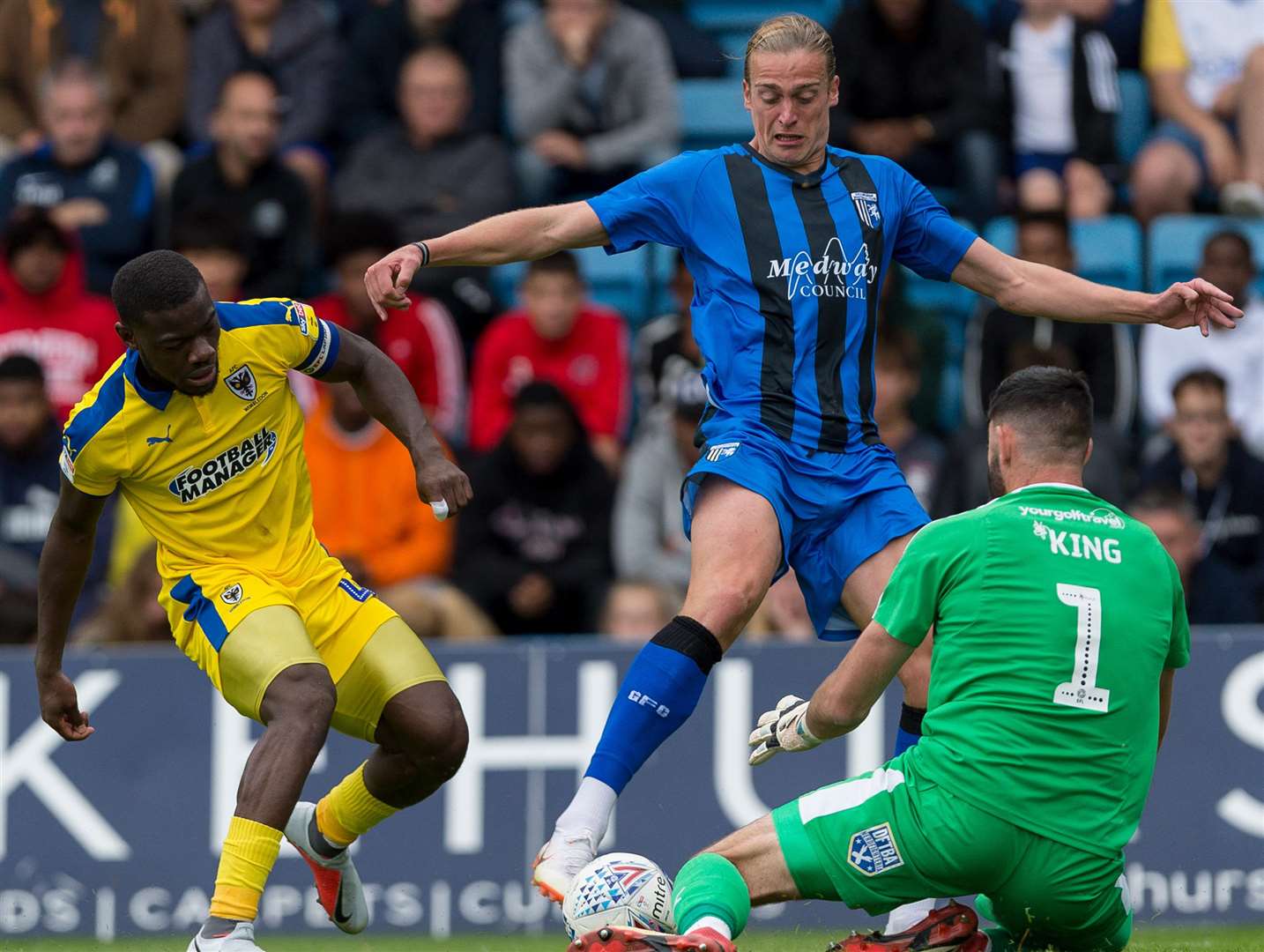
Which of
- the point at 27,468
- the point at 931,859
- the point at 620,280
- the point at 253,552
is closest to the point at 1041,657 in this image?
the point at 931,859

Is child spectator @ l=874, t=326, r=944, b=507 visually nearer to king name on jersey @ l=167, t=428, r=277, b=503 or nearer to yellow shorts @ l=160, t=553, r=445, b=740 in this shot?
yellow shorts @ l=160, t=553, r=445, b=740

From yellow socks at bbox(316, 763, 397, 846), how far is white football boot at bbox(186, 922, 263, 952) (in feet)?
3.80

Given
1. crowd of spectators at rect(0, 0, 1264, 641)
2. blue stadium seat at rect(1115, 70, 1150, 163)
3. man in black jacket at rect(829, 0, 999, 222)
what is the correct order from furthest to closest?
blue stadium seat at rect(1115, 70, 1150, 163) → man in black jacket at rect(829, 0, 999, 222) → crowd of spectators at rect(0, 0, 1264, 641)

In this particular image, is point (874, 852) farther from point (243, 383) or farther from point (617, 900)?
point (243, 383)

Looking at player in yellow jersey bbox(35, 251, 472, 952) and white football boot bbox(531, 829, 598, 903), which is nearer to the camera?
white football boot bbox(531, 829, 598, 903)

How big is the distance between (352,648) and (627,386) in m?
5.22

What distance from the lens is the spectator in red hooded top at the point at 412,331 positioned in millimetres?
11789

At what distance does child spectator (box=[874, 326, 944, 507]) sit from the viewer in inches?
440

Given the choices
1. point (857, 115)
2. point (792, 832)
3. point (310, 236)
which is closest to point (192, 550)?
point (792, 832)

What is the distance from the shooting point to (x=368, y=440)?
1127 cm

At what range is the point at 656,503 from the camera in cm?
1112

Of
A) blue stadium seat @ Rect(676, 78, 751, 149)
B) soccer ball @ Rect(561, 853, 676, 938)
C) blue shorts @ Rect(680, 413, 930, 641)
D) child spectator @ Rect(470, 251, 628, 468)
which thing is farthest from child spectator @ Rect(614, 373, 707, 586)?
soccer ball @ Rect(561, 853, 676, 938)

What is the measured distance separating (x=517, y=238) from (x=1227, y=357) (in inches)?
255

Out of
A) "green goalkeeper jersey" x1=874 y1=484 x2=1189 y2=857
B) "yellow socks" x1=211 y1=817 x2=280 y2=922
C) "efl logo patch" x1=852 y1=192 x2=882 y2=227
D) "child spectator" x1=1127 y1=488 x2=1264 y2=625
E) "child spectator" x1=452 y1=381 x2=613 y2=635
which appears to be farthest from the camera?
"child spectator" x1=452 y1=381 x2=613 y2=635
